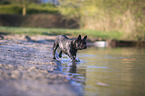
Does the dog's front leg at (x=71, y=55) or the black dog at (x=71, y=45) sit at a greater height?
the black dog at (x=71, y=45)

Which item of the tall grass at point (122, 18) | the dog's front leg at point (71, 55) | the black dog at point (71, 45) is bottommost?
the dog's front leg at point (71, 55)

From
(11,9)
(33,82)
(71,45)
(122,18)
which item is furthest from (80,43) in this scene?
(11,9)

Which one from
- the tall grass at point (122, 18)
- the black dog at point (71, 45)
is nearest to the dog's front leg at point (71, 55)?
the black dog at point (71, 45)

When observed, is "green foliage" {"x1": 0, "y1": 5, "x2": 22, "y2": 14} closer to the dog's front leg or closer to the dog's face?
the dog's front leg

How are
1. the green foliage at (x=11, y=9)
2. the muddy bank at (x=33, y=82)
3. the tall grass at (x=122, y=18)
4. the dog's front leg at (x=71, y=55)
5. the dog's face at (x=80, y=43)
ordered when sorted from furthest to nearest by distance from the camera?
1. the green foliage at (x=11, y=9)
2. the tall grass at (x=122, y=18)
3. the dog's front leg at (x=71, y=55)
4. the dog's face at (x=80, y=43)
5. the muddy bank at (x=33, y=82)

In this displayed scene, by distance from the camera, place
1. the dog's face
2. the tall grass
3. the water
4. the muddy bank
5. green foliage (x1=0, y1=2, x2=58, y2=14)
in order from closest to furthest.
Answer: the muddy bank → the water → the dog's face → the tall grass → green foliage (x1=0, y1=2, x2=58, y2=14)

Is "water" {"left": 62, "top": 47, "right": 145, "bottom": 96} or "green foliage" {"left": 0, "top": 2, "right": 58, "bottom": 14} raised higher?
"green foliage" {"left": 0, "top": 2, "right": 58, "bottom": 14}

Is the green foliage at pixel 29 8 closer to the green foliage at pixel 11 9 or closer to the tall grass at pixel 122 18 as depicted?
the green foliage at pixel 11 9

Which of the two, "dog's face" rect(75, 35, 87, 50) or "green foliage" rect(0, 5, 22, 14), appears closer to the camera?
"dog's face" rect(75, 35, 87, 50)

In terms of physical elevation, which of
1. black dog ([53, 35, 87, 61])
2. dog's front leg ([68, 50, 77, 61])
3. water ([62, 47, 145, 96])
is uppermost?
black dog ([53, 35, 87, 61])

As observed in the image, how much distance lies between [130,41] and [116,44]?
3.28 feet

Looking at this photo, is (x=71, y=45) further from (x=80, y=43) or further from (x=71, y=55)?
(x=80, y=43)

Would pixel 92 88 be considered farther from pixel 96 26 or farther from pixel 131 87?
pixel 96 26

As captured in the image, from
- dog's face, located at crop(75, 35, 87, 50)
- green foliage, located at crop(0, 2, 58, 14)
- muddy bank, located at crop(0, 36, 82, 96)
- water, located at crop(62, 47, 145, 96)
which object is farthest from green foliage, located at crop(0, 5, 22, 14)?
water, located at crop(62, 47, 145, 96)
